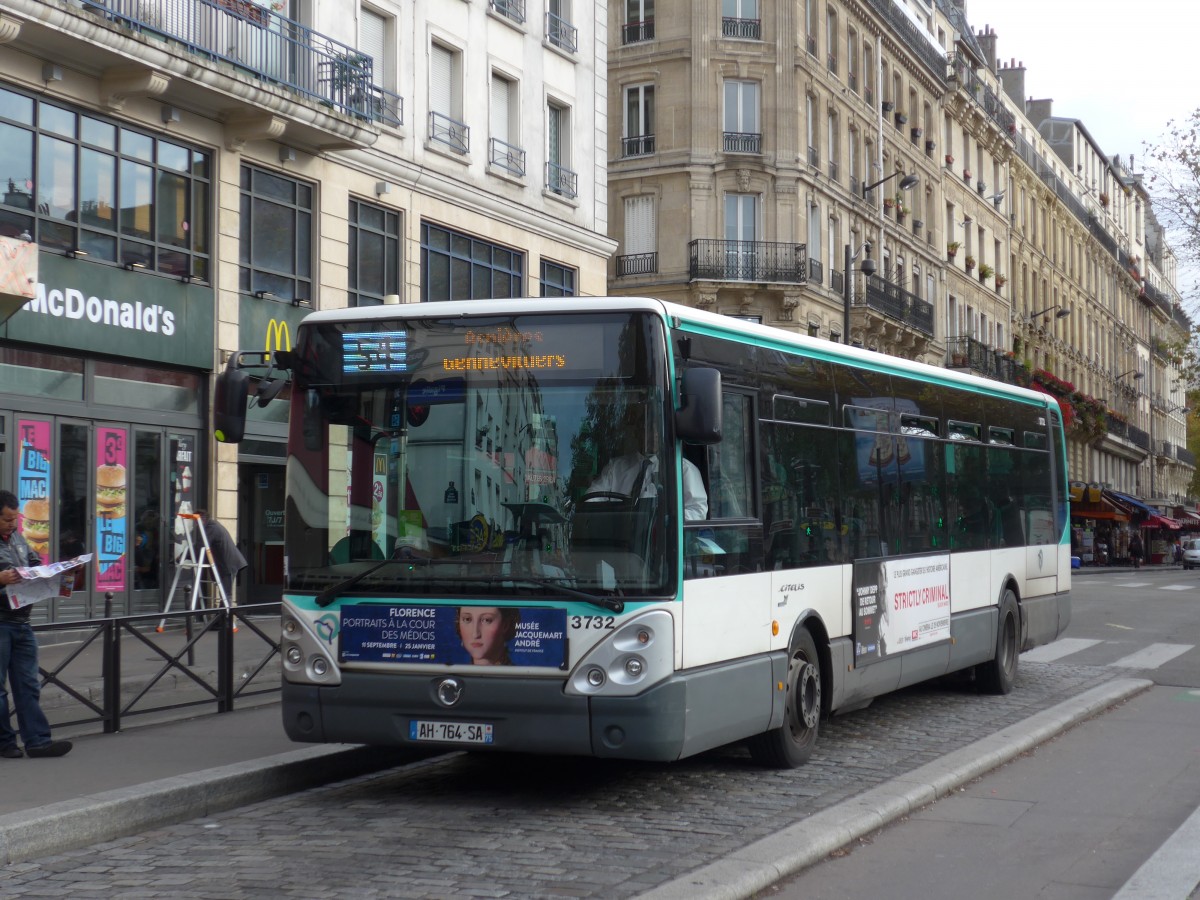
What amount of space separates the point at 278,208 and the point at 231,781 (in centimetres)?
1449

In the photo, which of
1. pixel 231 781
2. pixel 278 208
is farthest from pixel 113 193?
pixel 231 781

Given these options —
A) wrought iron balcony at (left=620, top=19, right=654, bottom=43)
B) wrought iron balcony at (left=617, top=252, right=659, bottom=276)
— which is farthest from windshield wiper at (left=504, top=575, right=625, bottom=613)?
wrought iron balcony at (left=620, top=19, right=654, bottom=43)

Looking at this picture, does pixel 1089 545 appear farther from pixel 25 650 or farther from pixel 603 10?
pixel 25 650

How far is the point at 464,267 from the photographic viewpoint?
1016 inches

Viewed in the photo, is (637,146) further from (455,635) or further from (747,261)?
(455,635)

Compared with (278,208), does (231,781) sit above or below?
below

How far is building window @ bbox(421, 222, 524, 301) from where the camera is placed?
24.9 meters

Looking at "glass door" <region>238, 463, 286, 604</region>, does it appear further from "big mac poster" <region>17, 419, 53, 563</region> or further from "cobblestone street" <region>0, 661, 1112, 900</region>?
"cobblestone street" <region>0, 661, 1112, 900</region>

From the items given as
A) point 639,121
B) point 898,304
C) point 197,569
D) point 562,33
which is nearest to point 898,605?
point 197,569

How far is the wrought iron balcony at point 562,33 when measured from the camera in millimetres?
28536

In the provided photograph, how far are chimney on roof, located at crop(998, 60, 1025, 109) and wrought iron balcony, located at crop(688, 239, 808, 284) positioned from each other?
42959mm

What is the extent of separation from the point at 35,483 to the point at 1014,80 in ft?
234

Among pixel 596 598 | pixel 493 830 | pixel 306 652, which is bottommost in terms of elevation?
pixel 493 830

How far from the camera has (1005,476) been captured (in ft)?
46.9
